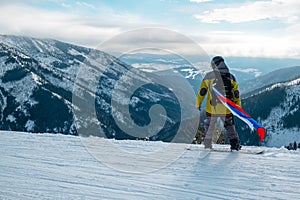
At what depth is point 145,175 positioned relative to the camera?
7.38 meters

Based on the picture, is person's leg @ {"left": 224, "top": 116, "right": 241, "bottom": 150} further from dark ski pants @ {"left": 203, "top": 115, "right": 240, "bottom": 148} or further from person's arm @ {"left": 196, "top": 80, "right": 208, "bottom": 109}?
person's arm @ {"left": 196, "top": 80, "right": 208, "bottom": 109}

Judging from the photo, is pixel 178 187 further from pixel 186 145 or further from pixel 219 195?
pixel 186 145

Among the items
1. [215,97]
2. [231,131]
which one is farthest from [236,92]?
[231,131]

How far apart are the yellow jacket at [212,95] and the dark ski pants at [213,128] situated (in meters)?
0.19

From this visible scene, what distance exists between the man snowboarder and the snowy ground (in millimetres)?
616

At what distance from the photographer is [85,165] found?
27.4 ft

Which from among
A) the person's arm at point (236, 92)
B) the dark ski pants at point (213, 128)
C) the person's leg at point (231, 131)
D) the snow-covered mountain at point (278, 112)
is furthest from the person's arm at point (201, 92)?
the snow-covered mountain at point (278, 112)

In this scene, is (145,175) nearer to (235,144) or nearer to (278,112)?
(235,144)

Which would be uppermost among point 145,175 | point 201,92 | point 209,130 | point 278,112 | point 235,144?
point 201,92

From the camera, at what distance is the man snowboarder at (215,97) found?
922 centimetres

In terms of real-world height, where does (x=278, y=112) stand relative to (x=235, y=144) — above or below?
below

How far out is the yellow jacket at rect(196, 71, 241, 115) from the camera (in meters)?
9.26

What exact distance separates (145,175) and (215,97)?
3.17 metres

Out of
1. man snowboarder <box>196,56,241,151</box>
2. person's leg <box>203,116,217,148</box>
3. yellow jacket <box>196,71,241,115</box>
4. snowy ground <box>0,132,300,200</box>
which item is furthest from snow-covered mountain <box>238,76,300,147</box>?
snowy ground <box>0,132,300,200</box>
